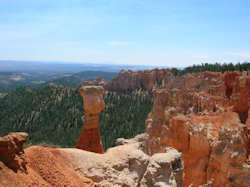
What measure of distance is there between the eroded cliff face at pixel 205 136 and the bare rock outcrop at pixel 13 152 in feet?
29.5

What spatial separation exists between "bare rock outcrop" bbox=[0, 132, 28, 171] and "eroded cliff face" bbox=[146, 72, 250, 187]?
898 centimetres

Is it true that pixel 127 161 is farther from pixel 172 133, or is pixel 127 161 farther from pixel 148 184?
pixel 172 133

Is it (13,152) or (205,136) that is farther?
(205,136)

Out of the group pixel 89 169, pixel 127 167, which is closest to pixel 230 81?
pixel 127 167

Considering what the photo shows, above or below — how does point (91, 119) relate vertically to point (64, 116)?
above

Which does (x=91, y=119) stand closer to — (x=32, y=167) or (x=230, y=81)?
(x=32, y=167)

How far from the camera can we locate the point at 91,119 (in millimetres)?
12195

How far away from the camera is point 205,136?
45.2 feet

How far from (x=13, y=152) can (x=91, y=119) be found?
22.1ft

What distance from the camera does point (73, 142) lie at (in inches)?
1502

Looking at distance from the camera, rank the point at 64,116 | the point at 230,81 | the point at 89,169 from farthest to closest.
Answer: the point at 64,116
the point at 230,81
the point at 89,169

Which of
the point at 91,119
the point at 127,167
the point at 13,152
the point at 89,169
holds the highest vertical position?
the point at 13,152

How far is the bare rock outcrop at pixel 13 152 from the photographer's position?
17.5 feet

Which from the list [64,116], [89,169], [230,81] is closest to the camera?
[89,169]
